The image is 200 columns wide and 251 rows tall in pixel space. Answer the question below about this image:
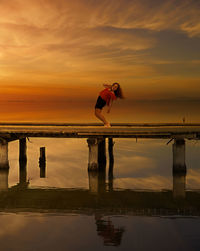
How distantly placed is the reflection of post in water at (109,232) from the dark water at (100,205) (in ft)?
0.10

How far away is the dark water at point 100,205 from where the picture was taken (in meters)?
11.8

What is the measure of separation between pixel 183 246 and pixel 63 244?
11.3 feet

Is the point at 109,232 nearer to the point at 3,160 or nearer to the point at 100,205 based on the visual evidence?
the point at 100,205

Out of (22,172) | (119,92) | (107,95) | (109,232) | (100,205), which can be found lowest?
(109,232)

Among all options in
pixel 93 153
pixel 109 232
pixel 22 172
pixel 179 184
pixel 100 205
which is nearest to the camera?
pixel 109 232

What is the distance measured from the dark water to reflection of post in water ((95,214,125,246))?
0.03 metres

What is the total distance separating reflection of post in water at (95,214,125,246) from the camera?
11.6 m

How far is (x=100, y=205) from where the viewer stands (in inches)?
618

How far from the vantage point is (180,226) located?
12664 mm

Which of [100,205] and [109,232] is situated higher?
[100,205]

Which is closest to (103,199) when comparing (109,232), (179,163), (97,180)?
(97,180)

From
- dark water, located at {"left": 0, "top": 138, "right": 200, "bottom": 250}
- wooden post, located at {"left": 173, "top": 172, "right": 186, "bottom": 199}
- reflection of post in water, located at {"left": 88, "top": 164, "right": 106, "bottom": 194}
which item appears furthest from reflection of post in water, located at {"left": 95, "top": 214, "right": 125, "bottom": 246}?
wooden post, located at {"left": 173, "top": 172, "right": 186, "bottom": 199}

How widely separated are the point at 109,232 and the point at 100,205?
3.39 meters

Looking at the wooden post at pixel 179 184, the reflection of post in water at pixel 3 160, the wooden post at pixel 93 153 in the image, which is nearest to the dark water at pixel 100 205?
the wooden post at pixel 179 184
